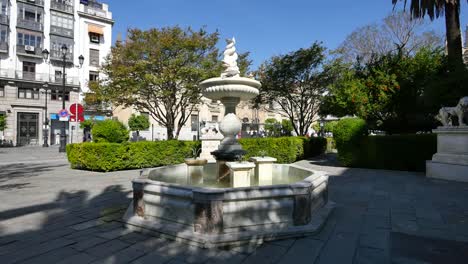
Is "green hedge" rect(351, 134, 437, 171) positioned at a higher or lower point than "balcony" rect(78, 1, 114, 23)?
lower

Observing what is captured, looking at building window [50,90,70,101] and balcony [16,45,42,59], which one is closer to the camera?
balcony [16,45,42,59]

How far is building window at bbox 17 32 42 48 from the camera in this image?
30484mm

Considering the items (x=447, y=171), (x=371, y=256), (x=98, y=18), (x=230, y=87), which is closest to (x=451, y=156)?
(x=447, y=171)

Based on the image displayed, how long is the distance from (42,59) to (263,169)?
3609 cm

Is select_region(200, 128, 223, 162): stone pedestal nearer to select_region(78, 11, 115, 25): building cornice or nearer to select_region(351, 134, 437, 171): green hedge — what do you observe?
select_region(351, 134, 437, 171): green hedge

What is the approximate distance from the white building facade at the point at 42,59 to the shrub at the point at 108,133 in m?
20.8

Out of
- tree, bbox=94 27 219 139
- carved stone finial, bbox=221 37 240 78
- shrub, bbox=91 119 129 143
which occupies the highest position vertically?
tree, bbox=94 27 219 139

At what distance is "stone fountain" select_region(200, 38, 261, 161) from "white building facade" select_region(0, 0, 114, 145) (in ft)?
91.3

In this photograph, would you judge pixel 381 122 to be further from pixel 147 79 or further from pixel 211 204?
pixel 211 204

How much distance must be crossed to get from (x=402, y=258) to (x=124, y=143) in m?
10.8

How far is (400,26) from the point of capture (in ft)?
84.7

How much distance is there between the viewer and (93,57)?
3484 centimetres

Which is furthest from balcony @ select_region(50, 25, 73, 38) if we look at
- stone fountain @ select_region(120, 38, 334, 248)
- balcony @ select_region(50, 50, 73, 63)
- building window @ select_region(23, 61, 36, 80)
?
stone fountain @ select_region(120, 38, 334, 248)

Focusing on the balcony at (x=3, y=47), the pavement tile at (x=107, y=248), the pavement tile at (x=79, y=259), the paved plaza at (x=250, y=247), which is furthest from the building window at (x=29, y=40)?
the pavement tile at (x=79, y=259)
